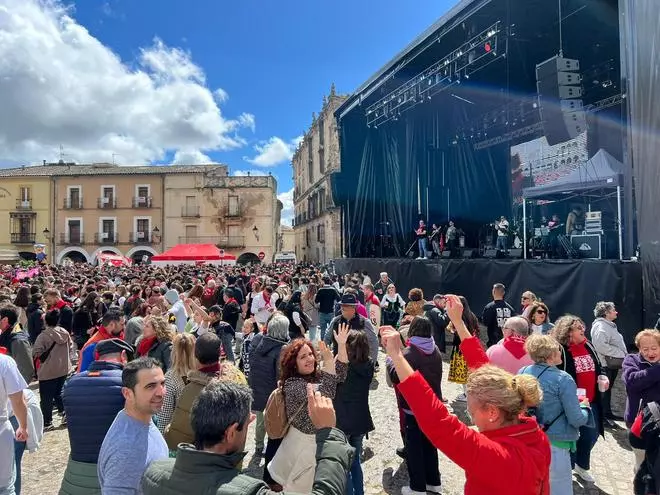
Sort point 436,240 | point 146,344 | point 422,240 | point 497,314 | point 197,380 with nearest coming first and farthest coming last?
1. point 197,380
2. point 146,344
3. point 497,314
4. point 436,240
5. point 422,240

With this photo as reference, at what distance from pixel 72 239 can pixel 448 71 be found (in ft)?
121

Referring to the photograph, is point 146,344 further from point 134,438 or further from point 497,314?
point 497,314

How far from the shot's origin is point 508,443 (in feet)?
5.37

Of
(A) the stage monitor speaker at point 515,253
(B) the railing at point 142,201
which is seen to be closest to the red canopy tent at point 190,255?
(A) the stage monitor speaker at point 515,253

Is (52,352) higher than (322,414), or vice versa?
(322,414)

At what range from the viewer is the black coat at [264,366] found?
3.83 m

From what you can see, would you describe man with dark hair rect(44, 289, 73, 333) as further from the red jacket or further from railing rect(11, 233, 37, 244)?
railing rect(11, 233, 37, 244)

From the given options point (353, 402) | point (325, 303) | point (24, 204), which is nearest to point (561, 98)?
point (325, 303)

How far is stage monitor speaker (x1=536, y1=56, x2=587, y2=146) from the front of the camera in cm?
995

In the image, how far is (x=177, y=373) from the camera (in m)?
3.01

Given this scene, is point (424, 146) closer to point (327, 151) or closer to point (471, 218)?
point (471, 218)

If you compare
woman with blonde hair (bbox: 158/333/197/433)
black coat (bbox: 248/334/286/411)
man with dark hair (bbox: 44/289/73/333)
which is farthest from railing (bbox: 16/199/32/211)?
woman with blonde hair (bbox: 158/333/197/433)

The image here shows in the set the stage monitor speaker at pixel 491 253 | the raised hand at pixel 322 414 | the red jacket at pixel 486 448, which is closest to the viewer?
the red jacket at pixel 486 448

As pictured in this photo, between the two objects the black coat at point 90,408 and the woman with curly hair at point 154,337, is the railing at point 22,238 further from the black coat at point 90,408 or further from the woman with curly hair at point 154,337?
the black coat at point 90,408
